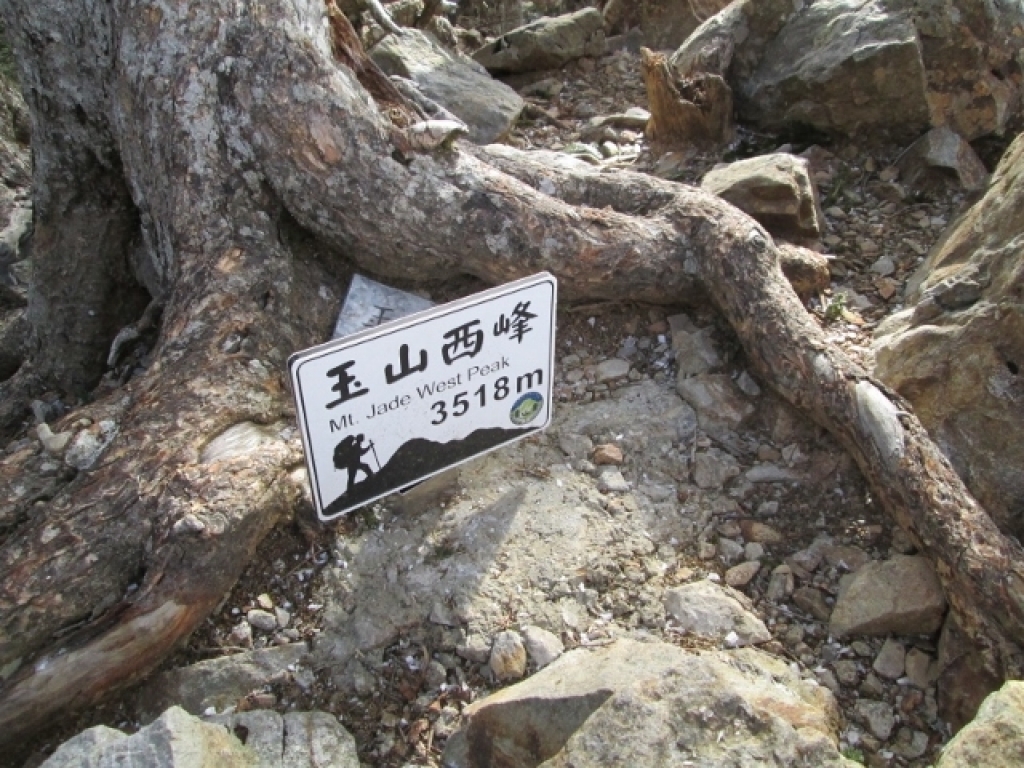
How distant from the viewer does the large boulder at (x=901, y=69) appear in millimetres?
4047

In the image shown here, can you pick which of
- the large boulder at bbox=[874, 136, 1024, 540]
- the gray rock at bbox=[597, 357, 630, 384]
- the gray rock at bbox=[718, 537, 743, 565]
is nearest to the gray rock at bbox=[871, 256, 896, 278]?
the large boulder at bbox=[874, 136, 1024, 540]

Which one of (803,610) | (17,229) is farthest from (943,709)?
(17,229)

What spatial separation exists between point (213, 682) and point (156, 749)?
15.9 inches

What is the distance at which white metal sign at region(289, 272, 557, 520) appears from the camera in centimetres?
222

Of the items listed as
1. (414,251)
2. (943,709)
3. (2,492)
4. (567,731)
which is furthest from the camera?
(414,251)

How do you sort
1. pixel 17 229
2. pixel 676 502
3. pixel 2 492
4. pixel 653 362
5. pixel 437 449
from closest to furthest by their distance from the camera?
pixel 2 492 → pixel 437 449 → pixel 676 502 → pixel 653 362 → pixel 17 229

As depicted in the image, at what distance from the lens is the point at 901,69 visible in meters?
4.04

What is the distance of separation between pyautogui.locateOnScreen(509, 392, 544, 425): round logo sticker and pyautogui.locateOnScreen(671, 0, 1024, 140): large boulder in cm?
255

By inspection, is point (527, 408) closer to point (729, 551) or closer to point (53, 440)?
point (729, 551)

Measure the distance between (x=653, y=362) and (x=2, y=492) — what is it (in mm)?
2038

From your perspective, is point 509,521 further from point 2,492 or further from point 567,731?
point 2,492

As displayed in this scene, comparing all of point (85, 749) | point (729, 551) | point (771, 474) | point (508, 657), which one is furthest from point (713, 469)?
point (85, 749)

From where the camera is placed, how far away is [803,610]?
241 cm

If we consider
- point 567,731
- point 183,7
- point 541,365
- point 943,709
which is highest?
point 183,7
